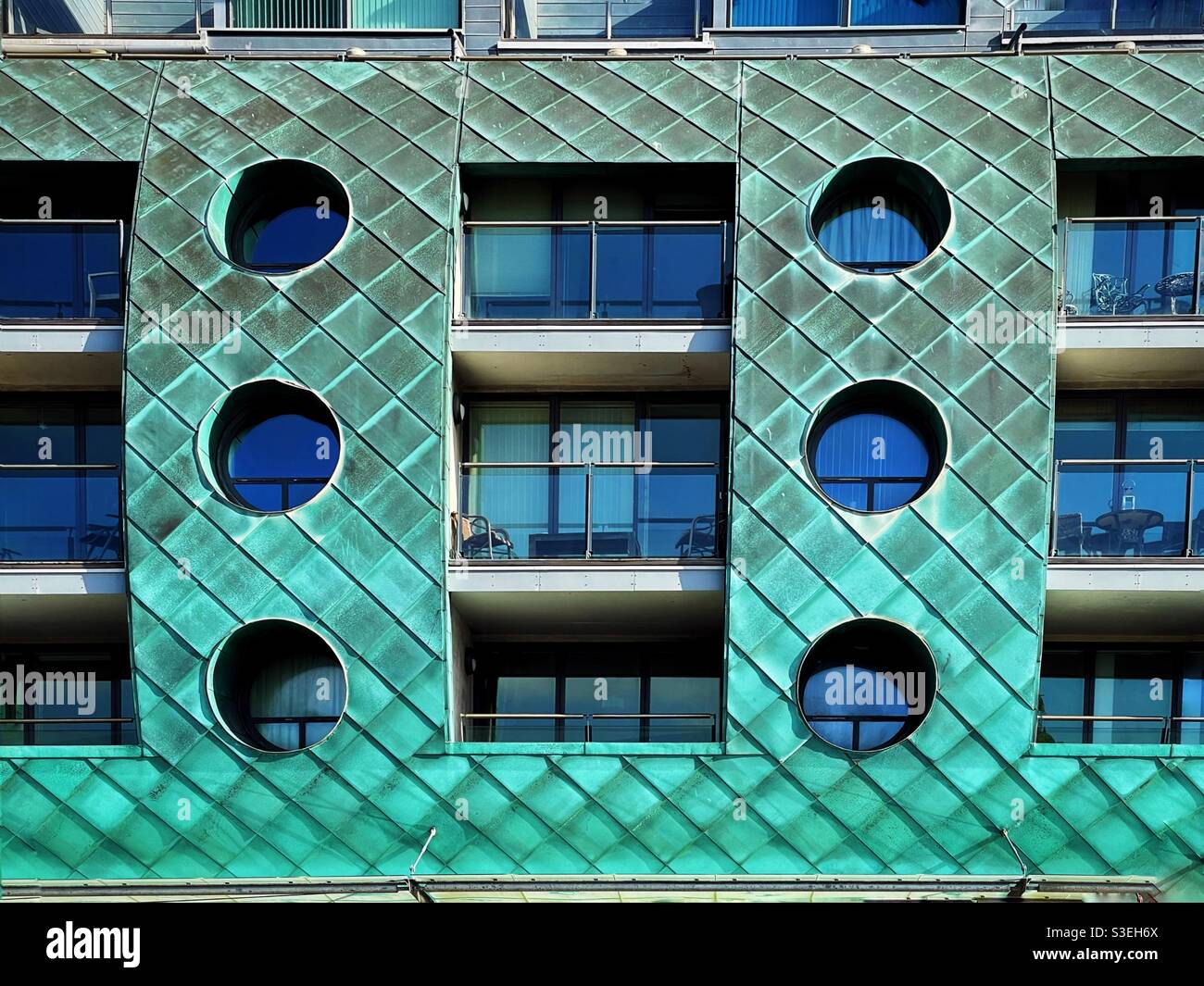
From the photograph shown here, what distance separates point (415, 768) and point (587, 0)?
34.8 feet

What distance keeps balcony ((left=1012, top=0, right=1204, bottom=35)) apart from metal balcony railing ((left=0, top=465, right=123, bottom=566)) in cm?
1304

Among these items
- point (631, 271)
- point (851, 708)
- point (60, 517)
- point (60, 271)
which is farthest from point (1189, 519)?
point (60, 271)

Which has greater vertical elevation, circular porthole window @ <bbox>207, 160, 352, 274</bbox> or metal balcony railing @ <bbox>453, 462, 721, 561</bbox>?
circular porthole window @ <bbox>207, 160, 352, 274</bbox>

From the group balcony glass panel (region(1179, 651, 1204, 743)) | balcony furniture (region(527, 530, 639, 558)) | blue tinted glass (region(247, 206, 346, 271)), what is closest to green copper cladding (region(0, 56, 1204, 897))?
blue tinted glass (region(247, 206, 346, 271))

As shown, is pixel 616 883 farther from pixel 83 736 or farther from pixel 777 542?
pixel 83 736

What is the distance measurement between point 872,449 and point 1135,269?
364 centimetres

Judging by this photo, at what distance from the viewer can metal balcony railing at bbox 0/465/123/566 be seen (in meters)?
17.7

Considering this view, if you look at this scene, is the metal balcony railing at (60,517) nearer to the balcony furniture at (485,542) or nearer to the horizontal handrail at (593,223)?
the balcony furniture at (485,542)

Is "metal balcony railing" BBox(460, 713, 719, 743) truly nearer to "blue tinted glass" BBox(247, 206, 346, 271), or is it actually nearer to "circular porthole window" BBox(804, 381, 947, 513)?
"circular porthole window" BBox(804, 381, 947, 513)

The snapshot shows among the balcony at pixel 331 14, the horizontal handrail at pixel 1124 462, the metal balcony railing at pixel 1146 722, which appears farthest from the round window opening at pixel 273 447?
the metal balcony railing at pixel 1146 722

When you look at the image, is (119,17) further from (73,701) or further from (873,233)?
(873,233)
